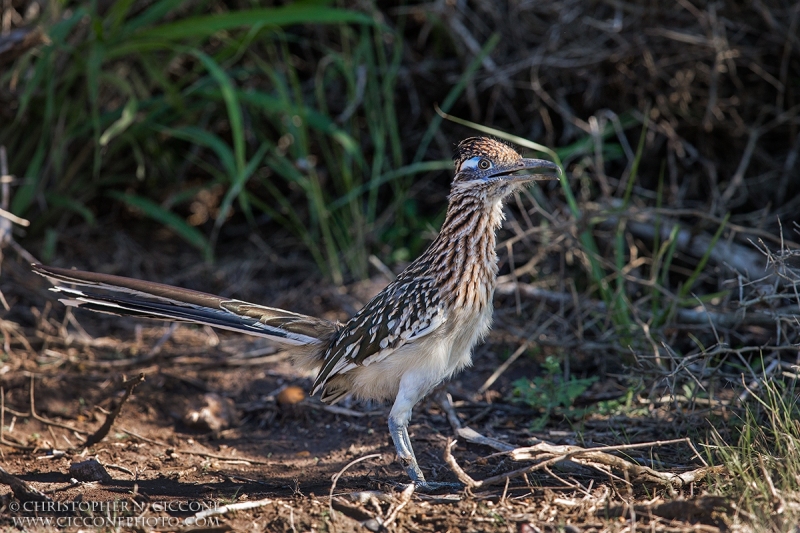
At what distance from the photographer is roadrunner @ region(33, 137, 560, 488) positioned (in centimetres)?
362

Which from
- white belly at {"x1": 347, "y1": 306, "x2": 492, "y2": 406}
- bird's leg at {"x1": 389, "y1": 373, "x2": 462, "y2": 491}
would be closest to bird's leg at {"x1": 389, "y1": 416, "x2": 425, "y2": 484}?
bird's leg at {"x1": 389, "y1": 373, "x2": 462, "y2": 491}

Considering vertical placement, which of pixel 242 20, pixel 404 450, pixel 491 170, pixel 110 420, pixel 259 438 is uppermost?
pixel 242 20

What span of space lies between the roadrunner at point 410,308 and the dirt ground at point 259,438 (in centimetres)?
39

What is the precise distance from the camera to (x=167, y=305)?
3.71m

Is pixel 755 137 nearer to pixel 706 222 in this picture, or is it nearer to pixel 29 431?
pixel 706 222

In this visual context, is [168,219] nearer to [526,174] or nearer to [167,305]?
[167,305]

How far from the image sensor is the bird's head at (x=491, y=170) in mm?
3785

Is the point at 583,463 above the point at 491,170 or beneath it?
beneath

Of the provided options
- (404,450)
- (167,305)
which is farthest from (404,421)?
(167,305)

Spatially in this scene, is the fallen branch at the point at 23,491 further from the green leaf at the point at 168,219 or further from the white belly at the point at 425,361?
the green leaf at the point at 168,219

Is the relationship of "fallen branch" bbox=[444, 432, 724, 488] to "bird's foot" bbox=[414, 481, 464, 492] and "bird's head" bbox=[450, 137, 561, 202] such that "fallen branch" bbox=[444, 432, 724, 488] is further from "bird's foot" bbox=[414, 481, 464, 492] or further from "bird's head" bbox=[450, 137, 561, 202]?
"bird's head" bbox=[450, 137, 561, 202]

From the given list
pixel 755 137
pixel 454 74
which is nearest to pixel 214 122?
pixel 454 74

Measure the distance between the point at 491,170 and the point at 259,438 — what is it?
1901mm

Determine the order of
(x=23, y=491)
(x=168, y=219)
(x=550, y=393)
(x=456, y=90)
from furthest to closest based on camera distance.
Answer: (x=168, y=219) < (x=456, y=90) < (x=550, y=393) < (x=23, y=491)
